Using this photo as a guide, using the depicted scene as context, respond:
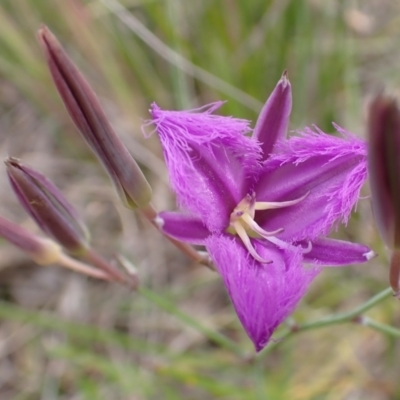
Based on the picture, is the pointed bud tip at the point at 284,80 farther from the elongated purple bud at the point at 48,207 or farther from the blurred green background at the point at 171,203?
the blurred green background at the point at 171,203

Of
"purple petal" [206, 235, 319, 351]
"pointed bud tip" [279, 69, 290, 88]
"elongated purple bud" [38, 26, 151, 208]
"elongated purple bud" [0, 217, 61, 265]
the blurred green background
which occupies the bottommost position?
the blurred green background

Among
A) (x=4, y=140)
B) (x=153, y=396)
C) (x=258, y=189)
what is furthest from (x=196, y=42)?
(x=258, y=189)

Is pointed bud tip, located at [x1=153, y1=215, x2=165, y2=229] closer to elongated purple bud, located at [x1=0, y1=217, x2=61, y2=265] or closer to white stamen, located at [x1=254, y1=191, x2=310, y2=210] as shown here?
white stamen, located at [x1=254, y1=191, x2=310, y2=210]

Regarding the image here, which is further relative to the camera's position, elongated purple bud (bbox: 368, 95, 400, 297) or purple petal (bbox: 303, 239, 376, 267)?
purple petal (bbox: 303, 239, 376, 267)

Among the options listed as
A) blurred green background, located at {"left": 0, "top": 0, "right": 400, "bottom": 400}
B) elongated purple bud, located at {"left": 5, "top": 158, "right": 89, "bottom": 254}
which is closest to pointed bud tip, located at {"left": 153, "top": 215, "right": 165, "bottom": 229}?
elongated purple bud, located at {"left": 5, "top": 158, "right": 89, "bottom": 254}

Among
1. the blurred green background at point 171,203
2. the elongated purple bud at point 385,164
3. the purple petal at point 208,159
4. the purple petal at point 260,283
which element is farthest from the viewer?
the blurred green background at point 171,203

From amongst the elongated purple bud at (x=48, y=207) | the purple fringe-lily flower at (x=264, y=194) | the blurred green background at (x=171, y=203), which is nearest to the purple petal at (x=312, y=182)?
the purple fringe-lily flower at (x=264, y=194)
